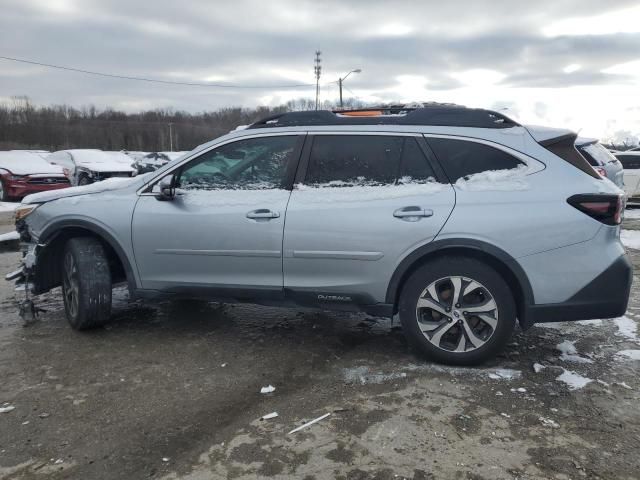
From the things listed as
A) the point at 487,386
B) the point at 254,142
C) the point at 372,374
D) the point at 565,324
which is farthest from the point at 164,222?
the point at 565,324

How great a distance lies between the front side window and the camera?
4094 mm

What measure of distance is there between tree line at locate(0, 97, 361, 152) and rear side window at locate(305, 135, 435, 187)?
79.7 meters

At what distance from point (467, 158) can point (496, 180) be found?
0.84 feet

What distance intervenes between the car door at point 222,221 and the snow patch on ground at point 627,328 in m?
2.93

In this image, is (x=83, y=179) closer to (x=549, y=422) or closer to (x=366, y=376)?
(x=366, y=376)

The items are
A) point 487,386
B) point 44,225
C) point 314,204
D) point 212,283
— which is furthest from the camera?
point 44,225

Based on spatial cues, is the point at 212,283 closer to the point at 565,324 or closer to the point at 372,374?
the point at 372,374

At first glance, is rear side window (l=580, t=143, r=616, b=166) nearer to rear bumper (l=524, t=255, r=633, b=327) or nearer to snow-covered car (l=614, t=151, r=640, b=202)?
snow-covered car (l=614, t=151, r=640, b=202)

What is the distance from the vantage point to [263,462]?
2.68 metres

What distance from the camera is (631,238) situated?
8.89m

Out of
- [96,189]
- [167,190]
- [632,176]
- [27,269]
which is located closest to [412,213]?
[167,190]

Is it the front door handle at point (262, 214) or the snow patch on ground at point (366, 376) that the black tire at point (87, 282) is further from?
the snow patch on ground at point (366, 376)

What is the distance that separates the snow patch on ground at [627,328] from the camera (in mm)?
4434

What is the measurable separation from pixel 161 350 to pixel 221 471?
178 cm
